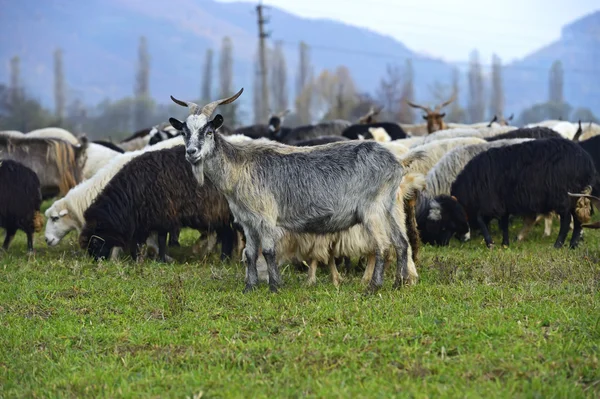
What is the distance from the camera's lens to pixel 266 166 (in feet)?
27.9

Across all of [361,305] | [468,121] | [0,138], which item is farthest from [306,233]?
[468,121]

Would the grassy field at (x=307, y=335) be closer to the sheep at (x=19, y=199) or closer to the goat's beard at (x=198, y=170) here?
the goat's beard at (x=198, y=170)

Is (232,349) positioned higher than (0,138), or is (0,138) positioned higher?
(0,138)

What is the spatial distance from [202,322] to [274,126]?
1764cm

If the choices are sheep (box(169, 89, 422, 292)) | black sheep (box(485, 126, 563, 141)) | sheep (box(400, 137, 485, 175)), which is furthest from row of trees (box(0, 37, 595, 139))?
sheep (box(169, 89, 422, 292))

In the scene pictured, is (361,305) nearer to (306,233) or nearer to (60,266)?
(306,233)

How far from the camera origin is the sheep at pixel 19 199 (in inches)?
482

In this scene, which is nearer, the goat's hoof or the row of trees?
the goat's hoof

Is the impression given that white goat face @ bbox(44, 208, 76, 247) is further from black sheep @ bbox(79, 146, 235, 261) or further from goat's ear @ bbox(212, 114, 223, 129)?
goat's ear @ bbox(212, 114, 223, 129)

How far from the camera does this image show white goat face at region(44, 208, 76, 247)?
474 inches

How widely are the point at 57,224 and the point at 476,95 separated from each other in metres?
97.8

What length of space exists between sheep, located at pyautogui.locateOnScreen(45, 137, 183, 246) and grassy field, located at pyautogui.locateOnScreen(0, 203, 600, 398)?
8.04 ft

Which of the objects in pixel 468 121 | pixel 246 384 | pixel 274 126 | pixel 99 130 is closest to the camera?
pixel 246 384

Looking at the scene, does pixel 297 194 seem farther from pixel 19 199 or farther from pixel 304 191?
pixel 19 199
